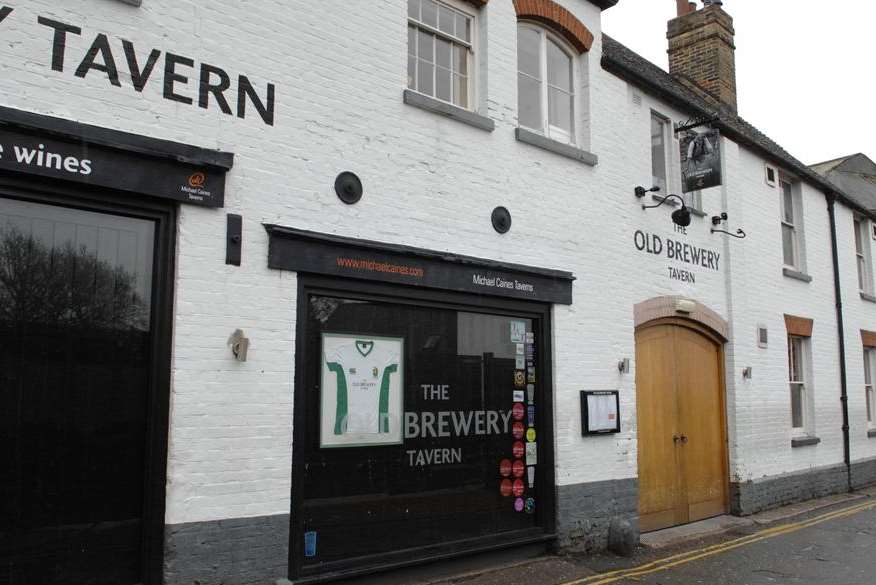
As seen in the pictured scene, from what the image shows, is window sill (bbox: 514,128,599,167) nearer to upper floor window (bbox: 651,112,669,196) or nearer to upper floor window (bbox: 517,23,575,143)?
upper floor window (bbox: 517,23,575,143)

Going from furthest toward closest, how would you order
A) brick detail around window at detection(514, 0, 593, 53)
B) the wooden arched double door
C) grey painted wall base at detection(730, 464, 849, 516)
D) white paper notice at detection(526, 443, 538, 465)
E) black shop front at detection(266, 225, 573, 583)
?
A: grey painted wall base at detection(730, 464, 849, 516), the wooden arched double door, brick detail around window at detection(514, 0, 593, 53), white paper notice at detection(526, 443, 538, 465), black shop front at detection(266, 225, 573, 583)

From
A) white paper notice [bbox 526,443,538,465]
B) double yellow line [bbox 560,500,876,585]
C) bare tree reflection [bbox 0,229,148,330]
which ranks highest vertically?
bare tree reflection [bbox 0,229,148,330]

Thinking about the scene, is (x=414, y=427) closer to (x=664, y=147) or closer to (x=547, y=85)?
(x=547, y=85)

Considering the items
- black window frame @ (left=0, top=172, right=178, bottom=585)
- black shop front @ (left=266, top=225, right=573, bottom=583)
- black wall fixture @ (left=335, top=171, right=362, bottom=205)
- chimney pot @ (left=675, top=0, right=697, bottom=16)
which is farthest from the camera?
chimney pot @ (left=675, top=0, right=697, bottom=16)

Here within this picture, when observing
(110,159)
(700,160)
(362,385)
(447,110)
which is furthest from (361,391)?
(700,160)

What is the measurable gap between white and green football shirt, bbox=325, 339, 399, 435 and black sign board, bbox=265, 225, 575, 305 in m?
0.71

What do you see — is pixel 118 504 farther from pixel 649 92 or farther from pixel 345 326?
pixel 649 92

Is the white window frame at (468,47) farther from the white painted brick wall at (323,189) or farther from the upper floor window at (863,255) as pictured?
the upper floor window at (863,255)

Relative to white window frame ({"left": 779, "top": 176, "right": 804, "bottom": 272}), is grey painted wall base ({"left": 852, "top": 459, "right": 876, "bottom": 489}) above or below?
below

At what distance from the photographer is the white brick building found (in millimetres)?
5219

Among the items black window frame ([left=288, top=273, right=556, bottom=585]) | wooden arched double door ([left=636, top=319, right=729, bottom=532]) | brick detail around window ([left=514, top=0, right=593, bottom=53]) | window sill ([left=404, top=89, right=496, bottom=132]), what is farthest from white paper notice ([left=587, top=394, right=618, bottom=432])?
brick detail around window ([left=514, top=0, right=593, bottom=53])

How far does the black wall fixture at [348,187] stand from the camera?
22.0 feet

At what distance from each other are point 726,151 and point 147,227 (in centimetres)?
962

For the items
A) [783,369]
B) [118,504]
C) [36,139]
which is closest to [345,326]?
[118,504]
